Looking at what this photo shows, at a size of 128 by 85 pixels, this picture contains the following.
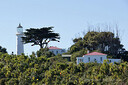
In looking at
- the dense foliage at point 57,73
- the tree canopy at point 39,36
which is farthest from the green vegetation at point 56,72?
the tree canopy at point 39,36

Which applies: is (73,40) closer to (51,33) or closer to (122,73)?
(51,33)

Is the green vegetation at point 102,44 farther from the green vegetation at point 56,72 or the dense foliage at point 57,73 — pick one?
the dense foliage at point 57,73

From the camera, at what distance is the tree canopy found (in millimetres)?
59812

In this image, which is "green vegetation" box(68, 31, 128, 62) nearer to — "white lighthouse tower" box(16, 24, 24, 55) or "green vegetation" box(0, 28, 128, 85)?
"white lighthouse tower" box(16, 24, 24, 55)

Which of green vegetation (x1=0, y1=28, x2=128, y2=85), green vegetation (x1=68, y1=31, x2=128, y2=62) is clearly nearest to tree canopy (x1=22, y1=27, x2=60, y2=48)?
green vegetation (x1=68, y1=31, x2=128, y2=62)

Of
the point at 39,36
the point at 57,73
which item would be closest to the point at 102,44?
the point at 39,36

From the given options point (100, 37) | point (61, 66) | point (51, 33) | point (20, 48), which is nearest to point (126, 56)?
point (100, 37)

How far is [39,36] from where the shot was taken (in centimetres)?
5988

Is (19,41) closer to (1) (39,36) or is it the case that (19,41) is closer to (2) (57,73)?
(1) (39,36)

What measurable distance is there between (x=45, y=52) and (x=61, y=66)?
56.2ft

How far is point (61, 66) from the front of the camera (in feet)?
120

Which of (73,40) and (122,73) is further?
(73,40)

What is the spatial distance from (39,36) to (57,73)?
82.7 feet

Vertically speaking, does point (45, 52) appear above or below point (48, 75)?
above
